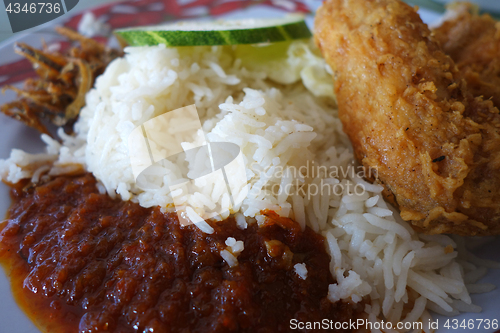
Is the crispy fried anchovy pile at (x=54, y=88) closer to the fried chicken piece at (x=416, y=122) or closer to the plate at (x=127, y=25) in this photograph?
the plate at (x=127, y=25)

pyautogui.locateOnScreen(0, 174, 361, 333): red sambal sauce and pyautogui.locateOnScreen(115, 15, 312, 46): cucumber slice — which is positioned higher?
pyautogui.locateOnScreen(115, 15, 312, 46): cucumber slice

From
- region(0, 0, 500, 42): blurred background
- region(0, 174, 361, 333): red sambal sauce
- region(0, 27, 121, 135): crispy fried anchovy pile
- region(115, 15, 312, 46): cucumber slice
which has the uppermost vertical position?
region(115, 15, 312, 46): cucumber slice

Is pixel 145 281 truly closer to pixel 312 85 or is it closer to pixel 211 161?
pixel 211 161

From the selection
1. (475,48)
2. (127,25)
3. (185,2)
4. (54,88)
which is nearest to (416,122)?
(475,48)

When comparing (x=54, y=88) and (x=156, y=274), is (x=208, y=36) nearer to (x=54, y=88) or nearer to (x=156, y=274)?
(x=54, y=88)

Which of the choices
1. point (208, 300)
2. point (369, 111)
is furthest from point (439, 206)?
point (208, 300)

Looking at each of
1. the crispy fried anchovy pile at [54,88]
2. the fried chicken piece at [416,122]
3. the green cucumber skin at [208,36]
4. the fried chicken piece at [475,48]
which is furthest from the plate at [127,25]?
the green cucumber skin at [208,36]

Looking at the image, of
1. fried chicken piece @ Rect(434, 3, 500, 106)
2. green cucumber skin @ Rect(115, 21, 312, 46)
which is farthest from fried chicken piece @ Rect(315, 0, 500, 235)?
green cucumber skin @ Rect(115, 21, 312, 46)

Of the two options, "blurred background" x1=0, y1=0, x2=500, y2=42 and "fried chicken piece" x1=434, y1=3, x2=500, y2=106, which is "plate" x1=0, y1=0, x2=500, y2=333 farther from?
"fried chicken piece" x1=434, y1=3, x2=500, y2=106
